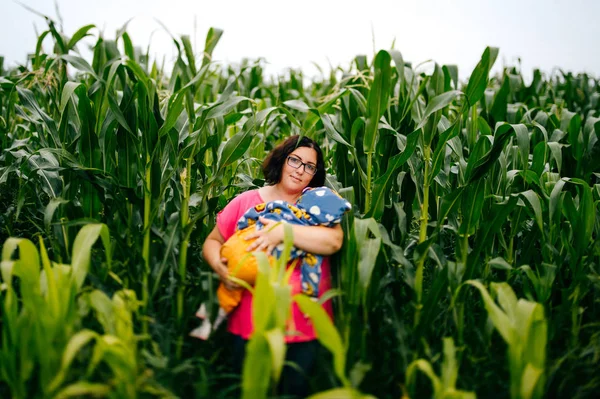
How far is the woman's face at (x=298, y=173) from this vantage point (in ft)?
7.80

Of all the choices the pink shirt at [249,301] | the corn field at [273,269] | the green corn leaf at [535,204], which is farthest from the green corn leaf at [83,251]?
the green corn leaf at [535,204]

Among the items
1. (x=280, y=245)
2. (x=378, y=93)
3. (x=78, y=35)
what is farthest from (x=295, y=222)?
(x=78, y=35)

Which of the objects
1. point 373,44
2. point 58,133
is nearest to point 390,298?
point 373,44

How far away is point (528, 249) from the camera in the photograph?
2.65m

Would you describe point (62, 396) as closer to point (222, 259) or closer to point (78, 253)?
point (78, 253)

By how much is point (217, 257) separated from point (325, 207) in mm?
497

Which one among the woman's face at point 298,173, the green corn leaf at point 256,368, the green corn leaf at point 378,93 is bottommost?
the green corn leaf at point 256,368

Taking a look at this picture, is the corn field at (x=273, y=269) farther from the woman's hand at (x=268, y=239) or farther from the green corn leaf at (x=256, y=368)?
the woman's hand at (x=268, y=239)

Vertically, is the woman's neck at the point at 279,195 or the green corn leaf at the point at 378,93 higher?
the green corn leaf at the point at 378,93

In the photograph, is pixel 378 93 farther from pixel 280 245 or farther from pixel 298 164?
pixel 280 245

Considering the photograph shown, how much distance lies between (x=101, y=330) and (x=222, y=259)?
55cm

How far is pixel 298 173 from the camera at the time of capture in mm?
2379

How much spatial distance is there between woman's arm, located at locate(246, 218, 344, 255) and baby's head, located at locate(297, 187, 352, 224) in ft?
0.16

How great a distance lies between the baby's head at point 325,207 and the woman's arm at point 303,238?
48 millimetres
